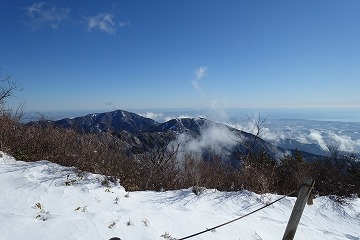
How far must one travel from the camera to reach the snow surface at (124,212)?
18.8ft

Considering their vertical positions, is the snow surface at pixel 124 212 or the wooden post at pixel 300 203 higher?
the wooden post at pixel 300 203

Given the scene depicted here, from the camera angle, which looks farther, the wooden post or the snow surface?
the snow surface

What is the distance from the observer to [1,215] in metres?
5.71

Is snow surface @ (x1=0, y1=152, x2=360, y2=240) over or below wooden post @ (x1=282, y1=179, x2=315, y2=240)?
below

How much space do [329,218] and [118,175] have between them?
728cm

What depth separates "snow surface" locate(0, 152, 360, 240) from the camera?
5742mm

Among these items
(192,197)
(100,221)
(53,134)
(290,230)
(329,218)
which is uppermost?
(53,134)

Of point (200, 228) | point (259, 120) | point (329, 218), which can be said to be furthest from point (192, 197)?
point (259, 120)

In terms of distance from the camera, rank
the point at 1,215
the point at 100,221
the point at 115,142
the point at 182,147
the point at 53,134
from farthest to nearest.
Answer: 1. the point at 182,147
2. the point at 115,142
3. the point at 53,134
4. the point at 100,221
5. the point at 1,215

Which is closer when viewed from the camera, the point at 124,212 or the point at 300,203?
the point at 300,203

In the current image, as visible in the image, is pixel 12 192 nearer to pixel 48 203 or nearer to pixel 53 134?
pixel 48 203

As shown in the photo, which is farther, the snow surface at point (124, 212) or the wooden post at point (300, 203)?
the snow surface at point (124, 212)

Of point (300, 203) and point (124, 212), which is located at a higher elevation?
point (300, 203)

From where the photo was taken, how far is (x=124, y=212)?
696 cm
